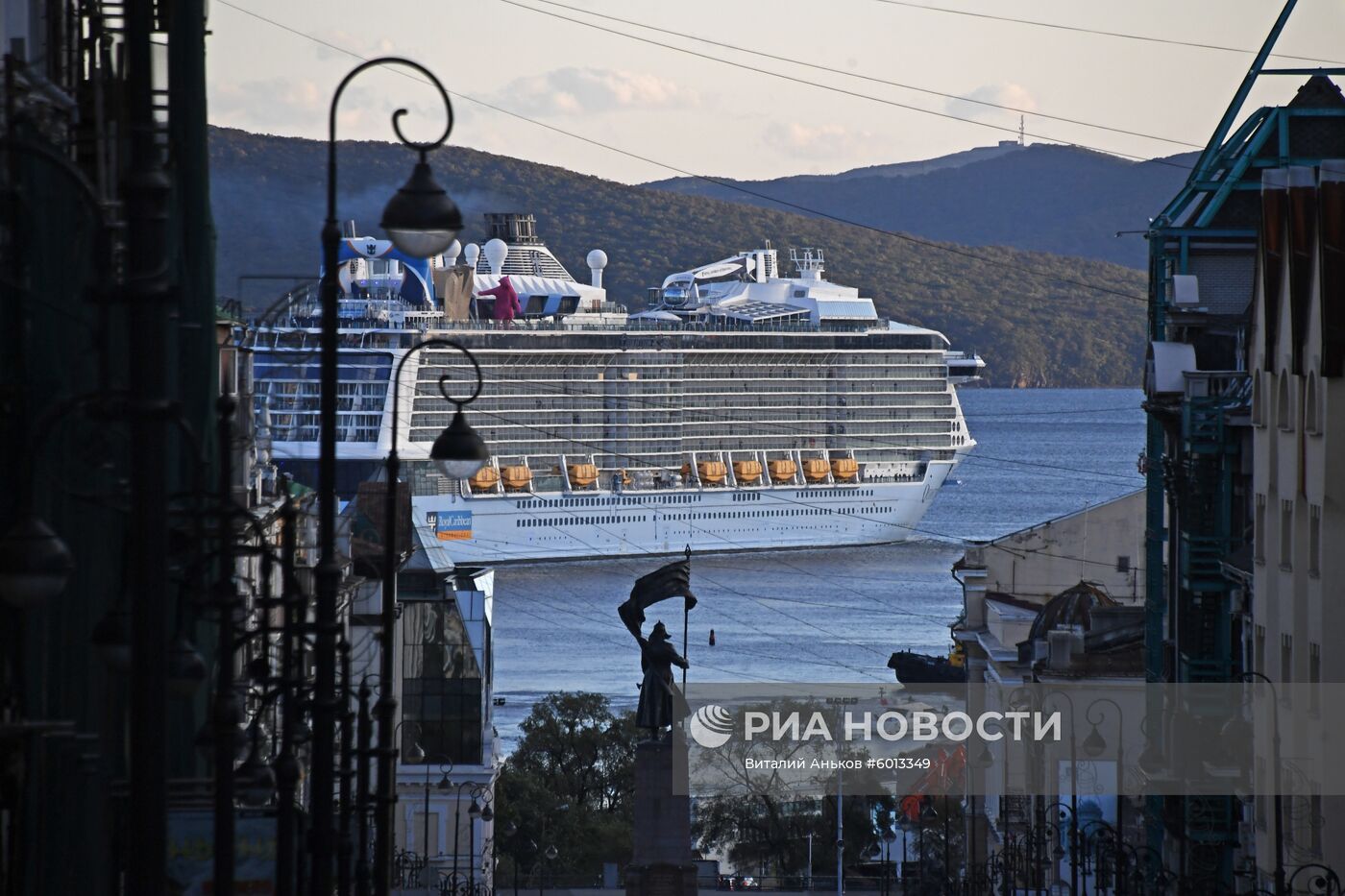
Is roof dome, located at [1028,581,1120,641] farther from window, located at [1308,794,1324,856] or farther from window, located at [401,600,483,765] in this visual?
window, located at [1308,794,1324,856]

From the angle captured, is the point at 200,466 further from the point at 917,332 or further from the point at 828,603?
the point at 917,332

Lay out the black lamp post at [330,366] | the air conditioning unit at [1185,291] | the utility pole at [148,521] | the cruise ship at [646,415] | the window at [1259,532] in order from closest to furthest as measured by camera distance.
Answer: the utility pole at [148,521], the black lamp post at [330,366], the window at [1259,532], the air conditioning unit at [1185,291], the cruise ship at [646,415]

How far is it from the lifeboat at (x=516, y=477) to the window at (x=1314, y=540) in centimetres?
7431

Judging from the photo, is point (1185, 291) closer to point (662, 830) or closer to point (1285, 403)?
point (1285, 403)

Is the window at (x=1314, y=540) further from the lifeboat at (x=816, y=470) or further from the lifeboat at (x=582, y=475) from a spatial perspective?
the lifeboat at (x=816, y=470)

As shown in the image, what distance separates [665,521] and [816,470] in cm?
850

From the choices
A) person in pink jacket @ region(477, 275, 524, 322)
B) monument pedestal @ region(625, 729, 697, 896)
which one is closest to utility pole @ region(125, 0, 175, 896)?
monument pedestal @ region(625, 729, 697, 896)

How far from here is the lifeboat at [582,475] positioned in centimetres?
9194

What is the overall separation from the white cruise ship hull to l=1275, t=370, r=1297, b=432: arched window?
66.0 meters

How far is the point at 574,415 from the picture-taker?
94812 mm

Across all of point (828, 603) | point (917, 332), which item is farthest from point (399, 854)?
point (917, 332)

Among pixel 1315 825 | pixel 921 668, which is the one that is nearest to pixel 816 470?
pixel 921 668

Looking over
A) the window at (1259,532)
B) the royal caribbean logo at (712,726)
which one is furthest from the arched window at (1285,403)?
the royal caribbean logo at (712,726)

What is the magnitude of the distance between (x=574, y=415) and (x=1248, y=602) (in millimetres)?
76493
